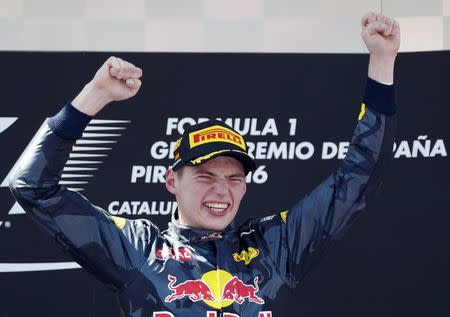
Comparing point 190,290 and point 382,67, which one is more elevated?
point 382,67

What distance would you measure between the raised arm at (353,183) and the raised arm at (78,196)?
0.34 metres

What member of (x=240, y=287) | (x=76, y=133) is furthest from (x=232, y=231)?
(x=76, y=133)

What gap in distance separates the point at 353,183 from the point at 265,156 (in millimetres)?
1387

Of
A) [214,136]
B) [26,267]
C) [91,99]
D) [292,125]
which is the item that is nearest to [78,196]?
[91,99]

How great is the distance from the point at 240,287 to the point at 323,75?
5.09 feet

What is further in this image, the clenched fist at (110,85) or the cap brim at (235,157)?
the cap brim at (235,157)

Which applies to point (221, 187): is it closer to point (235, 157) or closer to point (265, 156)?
point (235, 157)

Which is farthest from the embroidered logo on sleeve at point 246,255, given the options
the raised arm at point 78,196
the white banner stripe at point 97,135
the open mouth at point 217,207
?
the white banner stripe at point 97,135

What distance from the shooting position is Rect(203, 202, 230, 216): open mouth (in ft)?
7.95

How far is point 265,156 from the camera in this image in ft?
12.3

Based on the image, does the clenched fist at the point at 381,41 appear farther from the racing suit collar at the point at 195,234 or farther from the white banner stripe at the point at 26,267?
the white banner stripe at the point at 26,267

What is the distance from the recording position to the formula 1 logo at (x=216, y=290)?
7.65ft

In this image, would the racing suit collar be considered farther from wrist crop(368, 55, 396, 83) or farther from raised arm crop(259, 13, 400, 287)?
wrist crop(368, 55, 396, 83)

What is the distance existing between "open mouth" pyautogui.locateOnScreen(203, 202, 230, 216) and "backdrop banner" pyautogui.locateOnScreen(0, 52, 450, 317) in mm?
1298
